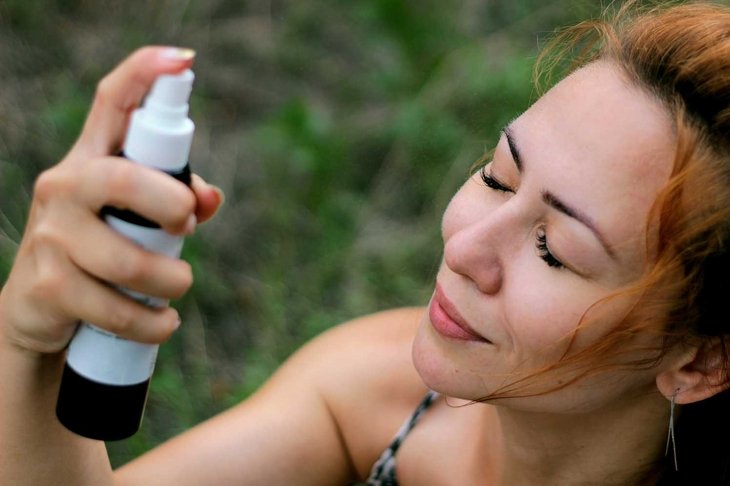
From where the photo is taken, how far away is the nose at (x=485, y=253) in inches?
45.6

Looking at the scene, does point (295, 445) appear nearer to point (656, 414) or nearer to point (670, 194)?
point (656, 414)

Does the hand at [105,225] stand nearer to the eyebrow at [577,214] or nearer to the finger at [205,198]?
the finger at [205,198]

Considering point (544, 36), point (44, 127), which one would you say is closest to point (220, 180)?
point (44, 127)

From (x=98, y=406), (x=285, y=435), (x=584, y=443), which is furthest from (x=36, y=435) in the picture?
(x=584, y=443)

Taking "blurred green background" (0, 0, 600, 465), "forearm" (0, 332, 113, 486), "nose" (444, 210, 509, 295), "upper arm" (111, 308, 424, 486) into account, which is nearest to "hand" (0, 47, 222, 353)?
"forearm" (0, 332, 113, 486)

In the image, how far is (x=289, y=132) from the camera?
8.05 feet

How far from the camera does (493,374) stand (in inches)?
47.3

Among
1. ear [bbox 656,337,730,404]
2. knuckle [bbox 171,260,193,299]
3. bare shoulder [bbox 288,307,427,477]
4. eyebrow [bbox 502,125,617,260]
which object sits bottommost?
bare shoulder [bbox 288,307,427,477]

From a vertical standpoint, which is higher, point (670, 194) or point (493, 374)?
point (670, 194)

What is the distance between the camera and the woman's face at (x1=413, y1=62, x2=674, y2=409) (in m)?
1.12

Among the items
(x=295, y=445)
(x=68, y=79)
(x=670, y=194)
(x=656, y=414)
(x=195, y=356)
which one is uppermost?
(x=670, y=194)

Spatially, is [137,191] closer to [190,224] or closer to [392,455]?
[190,224]

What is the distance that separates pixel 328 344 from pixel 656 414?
553 millimetres

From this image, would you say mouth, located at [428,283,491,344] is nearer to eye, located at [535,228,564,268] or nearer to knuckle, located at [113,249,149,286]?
eye, located at [535,228,564,268]
